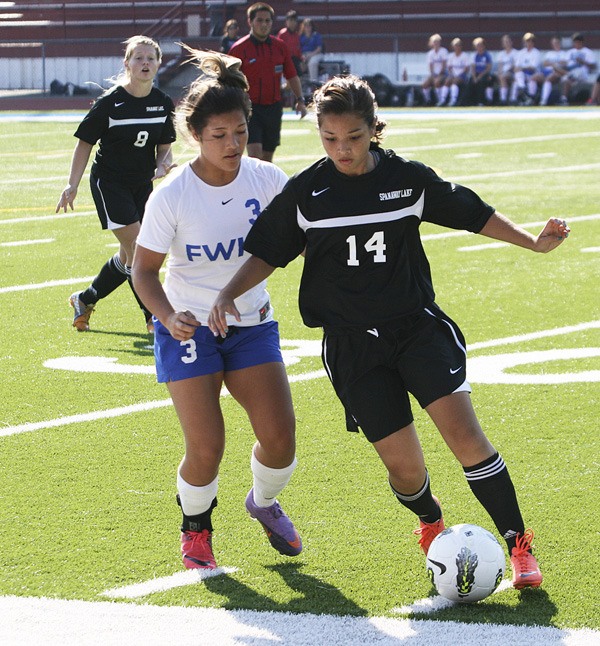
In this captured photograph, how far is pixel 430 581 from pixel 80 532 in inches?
56.1

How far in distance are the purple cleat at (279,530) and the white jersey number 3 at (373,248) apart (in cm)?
101

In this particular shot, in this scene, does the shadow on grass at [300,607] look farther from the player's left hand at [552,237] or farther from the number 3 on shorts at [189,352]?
the player's left hand at [552,237]

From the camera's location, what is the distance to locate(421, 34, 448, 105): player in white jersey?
34969 mm

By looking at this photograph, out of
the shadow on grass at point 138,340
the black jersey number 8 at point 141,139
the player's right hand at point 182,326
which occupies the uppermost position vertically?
the player's right hand at point 182,326

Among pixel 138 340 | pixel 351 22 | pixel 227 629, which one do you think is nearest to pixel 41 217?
pixel 138 340

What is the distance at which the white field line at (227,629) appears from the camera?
4.04 meters

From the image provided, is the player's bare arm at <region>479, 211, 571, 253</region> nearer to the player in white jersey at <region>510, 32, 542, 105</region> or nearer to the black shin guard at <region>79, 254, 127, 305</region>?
the black shin guard at <region>79, 254, 127, 305</region>

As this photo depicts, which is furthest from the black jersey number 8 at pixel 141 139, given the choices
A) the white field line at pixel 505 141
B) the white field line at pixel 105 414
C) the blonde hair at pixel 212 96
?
the white field line at pixel 505 141

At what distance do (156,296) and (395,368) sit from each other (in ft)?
2.93

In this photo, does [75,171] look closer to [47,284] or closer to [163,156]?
[163,156]

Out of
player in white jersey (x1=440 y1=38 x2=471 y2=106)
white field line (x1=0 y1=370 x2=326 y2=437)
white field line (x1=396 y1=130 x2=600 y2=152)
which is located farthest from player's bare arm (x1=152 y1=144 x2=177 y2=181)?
player in white jersey (x1=440 y1=38 x2=471 y2=106)

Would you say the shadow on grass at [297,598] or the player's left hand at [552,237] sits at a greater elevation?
the player's left hand at [552,237]

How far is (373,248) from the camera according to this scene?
460cm

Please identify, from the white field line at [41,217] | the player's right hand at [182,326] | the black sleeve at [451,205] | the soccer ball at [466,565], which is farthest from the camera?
the white field line at [41,217]
